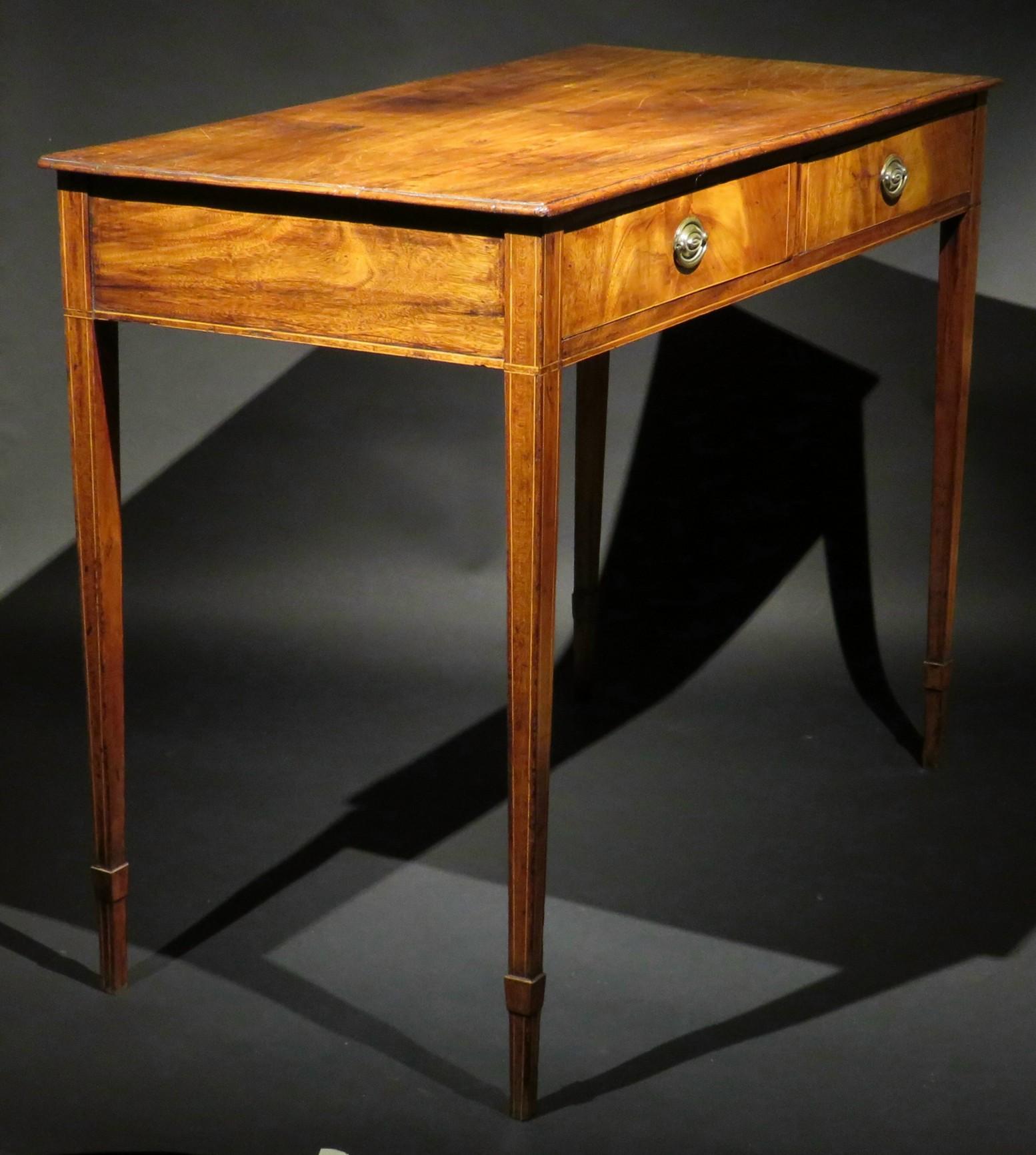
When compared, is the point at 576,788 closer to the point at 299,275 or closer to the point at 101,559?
the point at 101,559

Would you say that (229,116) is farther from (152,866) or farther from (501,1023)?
(501,1023)

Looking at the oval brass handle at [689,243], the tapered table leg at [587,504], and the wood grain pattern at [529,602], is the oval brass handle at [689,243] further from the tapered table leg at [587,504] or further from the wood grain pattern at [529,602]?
the tapered table leg at [587,504]

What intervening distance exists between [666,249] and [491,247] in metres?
0.32

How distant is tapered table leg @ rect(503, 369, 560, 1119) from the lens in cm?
262

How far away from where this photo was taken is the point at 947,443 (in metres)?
3.80

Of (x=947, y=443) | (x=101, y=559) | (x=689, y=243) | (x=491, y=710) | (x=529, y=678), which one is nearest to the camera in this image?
(x=529, y=678)

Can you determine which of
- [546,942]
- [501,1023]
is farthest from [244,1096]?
[546,942]

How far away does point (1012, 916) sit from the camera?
340cm

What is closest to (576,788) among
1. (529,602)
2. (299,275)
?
(529,602)

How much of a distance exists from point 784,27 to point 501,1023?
2.14 m

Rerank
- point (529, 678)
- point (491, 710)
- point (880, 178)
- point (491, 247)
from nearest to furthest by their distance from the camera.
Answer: point (491, 247) → point (529, 678) → point (880, 178) → point (491, 710)

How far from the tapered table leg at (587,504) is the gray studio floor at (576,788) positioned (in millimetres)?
117

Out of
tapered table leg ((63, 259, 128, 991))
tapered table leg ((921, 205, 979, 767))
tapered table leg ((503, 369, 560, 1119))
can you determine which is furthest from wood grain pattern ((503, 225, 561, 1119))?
tapered table leg ((921, 205, 979, 767))

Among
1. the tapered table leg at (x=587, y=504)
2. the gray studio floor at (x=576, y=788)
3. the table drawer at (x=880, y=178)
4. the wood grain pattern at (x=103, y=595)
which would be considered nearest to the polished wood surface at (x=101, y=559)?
the wood grain pattern at (x=103, y=595)
